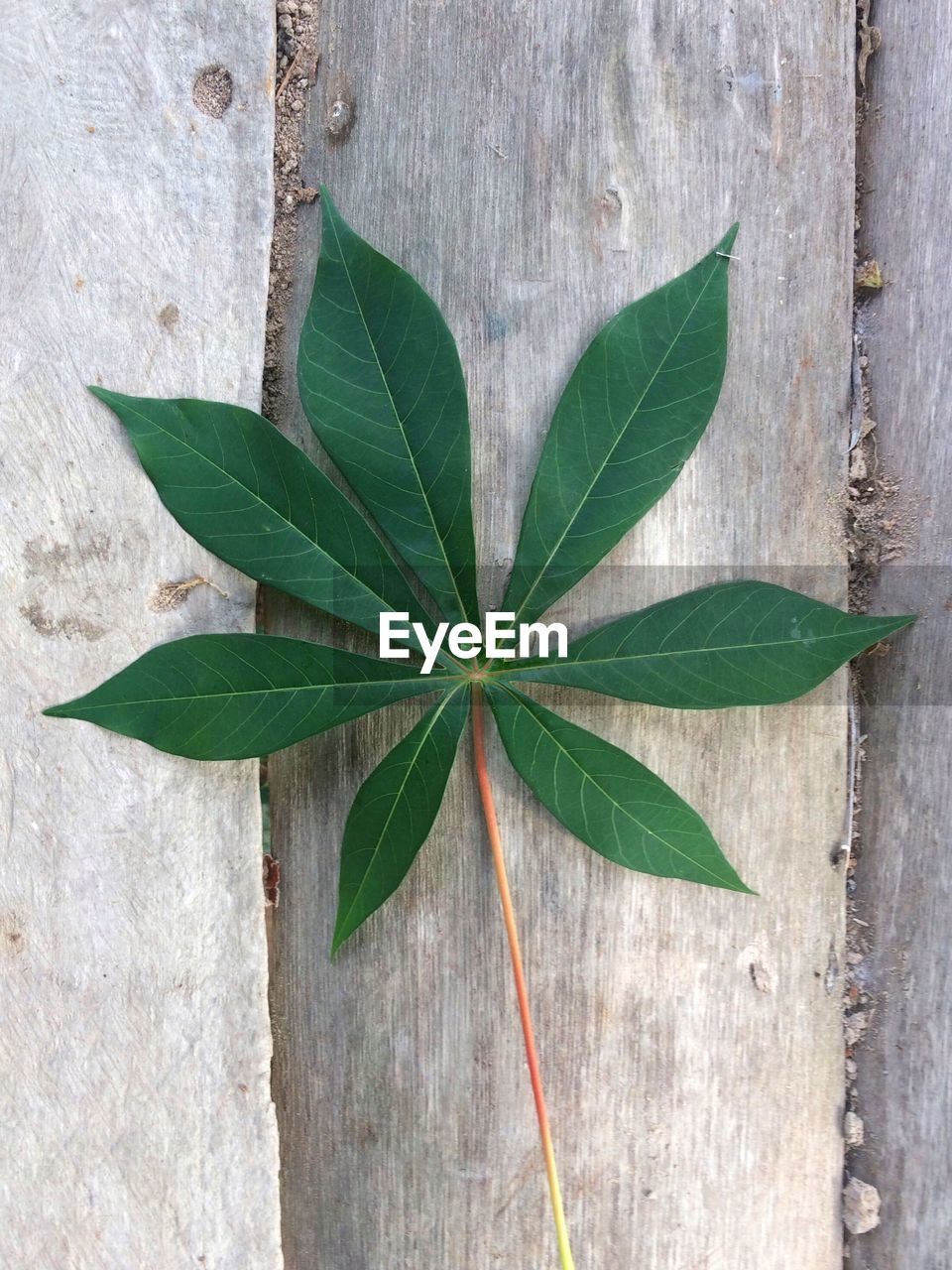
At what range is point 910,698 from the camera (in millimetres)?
870

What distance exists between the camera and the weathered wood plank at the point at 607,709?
0.88 metres

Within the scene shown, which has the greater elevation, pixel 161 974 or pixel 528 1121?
pixel 161 974

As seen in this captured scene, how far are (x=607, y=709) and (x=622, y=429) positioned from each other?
281 millimetres

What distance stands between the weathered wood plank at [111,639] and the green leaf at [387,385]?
0.09m

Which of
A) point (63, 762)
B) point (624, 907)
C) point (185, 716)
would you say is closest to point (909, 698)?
point (624, 907)

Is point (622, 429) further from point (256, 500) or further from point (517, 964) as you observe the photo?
point (517, 964)

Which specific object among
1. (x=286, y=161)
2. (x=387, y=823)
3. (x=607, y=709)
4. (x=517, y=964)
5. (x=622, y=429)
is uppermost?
(x=286, y=161)

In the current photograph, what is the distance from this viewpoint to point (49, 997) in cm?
84

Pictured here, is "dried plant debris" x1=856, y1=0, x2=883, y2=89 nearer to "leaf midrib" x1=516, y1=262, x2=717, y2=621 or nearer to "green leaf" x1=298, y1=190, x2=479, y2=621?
"leaf midrib" x1=516, y1=262, x2=717, y2=621

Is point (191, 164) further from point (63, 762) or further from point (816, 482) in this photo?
point (816, 482)

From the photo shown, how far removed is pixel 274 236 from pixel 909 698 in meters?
0.81

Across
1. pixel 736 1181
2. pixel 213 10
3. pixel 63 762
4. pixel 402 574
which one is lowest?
pixel 736 1181

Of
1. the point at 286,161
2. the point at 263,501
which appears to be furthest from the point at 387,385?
the point at 286,161

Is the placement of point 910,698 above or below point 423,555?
below
